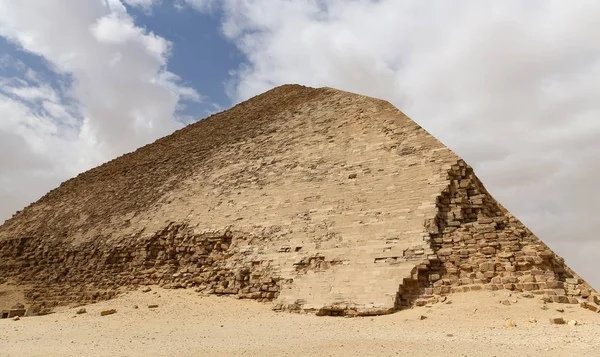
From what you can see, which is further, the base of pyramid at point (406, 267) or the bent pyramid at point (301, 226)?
the bent pyramid at point (301, 226)

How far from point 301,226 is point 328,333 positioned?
378 cm

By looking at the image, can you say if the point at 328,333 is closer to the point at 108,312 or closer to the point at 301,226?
the point at 301,226

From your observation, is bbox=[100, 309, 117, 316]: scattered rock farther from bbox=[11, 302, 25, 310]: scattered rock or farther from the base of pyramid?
bbox=[11, 302, 25, 310]: scattered rock

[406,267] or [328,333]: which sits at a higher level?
[406,267]

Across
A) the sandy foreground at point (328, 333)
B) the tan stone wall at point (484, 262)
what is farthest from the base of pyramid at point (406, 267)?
the sandy foreground at point (328, 333)

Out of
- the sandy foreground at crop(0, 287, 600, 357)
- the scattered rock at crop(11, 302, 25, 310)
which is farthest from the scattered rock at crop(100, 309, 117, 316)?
the scattered rock at crop(11, 302, 25, 310)

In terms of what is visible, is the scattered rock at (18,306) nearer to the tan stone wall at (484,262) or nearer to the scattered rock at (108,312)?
the scattered rock at (108,312)

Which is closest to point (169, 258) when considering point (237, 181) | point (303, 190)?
point (237, 181)

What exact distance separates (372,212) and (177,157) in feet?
34.9

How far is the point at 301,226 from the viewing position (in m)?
10.6

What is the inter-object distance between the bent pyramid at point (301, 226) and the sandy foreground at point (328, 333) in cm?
55

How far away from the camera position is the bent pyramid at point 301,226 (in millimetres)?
8500

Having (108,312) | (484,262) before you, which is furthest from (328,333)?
(108,312)

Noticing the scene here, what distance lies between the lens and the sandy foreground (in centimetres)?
585
